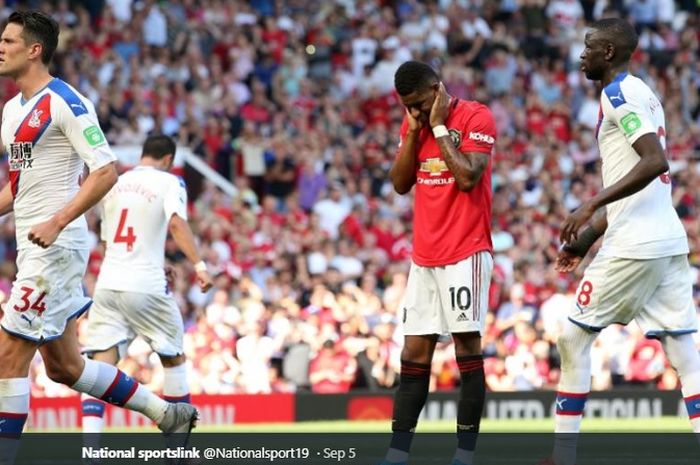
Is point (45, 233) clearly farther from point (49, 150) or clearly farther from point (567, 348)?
point (567, 348)

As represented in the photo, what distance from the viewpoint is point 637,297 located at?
31.1 ft

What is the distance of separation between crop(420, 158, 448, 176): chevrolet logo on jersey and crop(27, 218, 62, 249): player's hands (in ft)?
7.89

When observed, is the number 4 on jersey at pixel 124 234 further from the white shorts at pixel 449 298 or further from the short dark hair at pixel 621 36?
the short dark hair at pixel 621 36

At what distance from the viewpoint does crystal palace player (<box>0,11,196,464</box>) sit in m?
9.01

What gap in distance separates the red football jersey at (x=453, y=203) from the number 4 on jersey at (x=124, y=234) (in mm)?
3145

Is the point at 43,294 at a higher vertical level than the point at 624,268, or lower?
lower

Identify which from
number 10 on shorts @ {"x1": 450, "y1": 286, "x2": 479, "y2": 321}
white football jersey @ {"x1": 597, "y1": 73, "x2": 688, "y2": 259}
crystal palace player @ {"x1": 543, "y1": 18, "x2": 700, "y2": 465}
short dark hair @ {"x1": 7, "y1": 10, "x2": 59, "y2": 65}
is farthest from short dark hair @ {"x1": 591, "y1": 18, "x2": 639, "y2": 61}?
short dark hair @ {"x1": 7, "y1": 10, "x2": 59, "y2": 65}

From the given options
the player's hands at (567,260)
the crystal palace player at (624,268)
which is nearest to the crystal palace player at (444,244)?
the player's hands at (567,260)

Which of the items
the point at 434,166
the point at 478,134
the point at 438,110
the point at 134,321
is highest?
the point at 438,110

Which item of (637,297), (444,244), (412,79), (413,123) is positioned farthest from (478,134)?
(637,297)

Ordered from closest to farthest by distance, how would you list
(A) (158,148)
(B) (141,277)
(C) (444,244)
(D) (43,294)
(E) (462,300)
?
(D) (43,294)
(E) (462,300)
(C) (444,244)
(B) (141,277)
(A) (158,148)

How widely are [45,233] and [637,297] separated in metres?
3.55

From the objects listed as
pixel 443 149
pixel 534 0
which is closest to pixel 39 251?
pixel 443 149

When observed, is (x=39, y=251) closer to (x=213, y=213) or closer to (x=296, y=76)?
(x=213, y=213)
